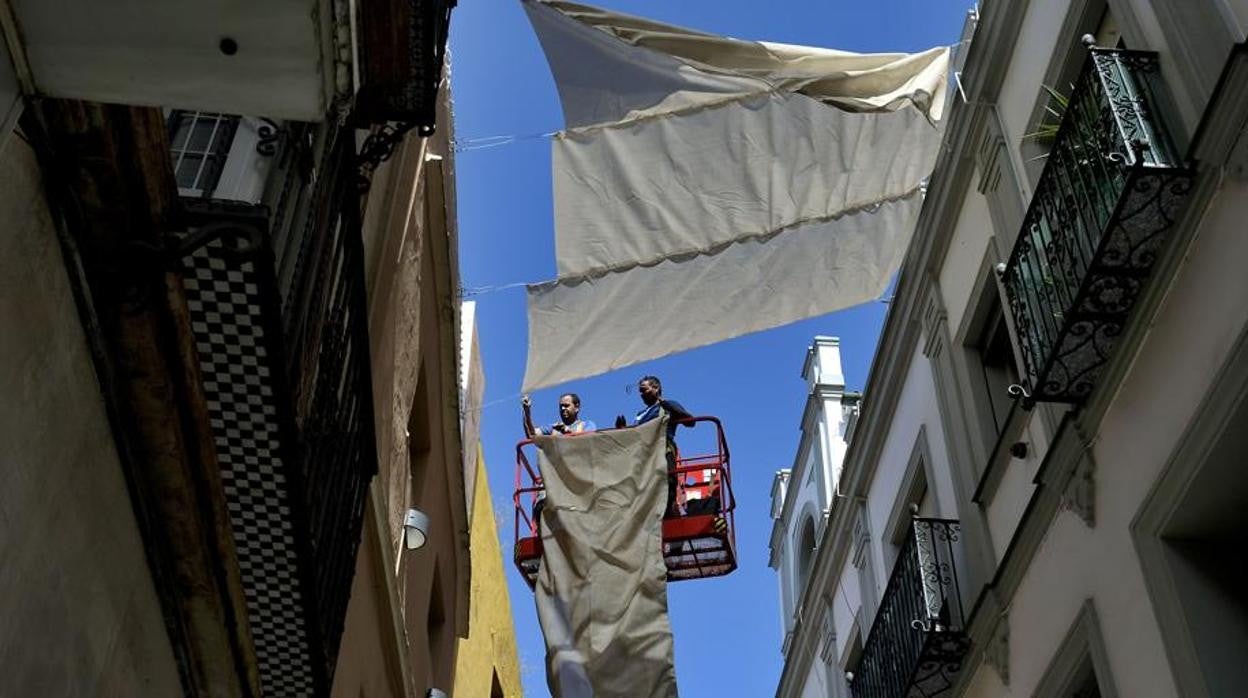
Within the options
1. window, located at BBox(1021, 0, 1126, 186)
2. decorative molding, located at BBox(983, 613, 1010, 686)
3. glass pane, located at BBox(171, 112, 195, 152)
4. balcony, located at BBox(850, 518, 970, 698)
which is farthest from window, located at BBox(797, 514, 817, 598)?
glass pane, located at BBox(171, 112, 195, 152)

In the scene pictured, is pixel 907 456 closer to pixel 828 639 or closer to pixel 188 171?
pixel 828 639

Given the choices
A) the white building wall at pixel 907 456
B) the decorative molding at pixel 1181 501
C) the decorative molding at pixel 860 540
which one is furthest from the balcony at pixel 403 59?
the decorative molding at pixel 860 540

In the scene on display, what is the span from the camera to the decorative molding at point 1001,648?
862 cm

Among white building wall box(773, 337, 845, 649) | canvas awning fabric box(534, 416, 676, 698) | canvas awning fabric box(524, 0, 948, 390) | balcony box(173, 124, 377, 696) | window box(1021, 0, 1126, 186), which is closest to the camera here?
balcony box(173, 124, 377, 696)

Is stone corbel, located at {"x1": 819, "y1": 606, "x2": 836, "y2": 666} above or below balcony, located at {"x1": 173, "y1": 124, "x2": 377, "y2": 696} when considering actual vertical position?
above

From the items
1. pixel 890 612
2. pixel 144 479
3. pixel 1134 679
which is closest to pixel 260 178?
pixel 144 479

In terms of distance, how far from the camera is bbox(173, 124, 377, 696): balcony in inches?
168

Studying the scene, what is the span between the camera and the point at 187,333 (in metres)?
4.30

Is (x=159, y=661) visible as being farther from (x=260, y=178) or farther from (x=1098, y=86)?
(x=1098, y=86)

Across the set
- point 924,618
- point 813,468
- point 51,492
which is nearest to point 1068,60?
point 924,618

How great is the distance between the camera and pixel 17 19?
3.45 m

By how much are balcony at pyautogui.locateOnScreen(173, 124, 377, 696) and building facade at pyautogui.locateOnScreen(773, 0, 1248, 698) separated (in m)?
3.70

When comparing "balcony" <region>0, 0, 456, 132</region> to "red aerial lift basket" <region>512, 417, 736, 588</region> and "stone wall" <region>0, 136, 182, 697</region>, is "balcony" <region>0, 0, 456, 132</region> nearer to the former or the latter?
"stone wall" <region>0, 136, 182, 697</region>

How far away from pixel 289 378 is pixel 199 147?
3.20 ft
